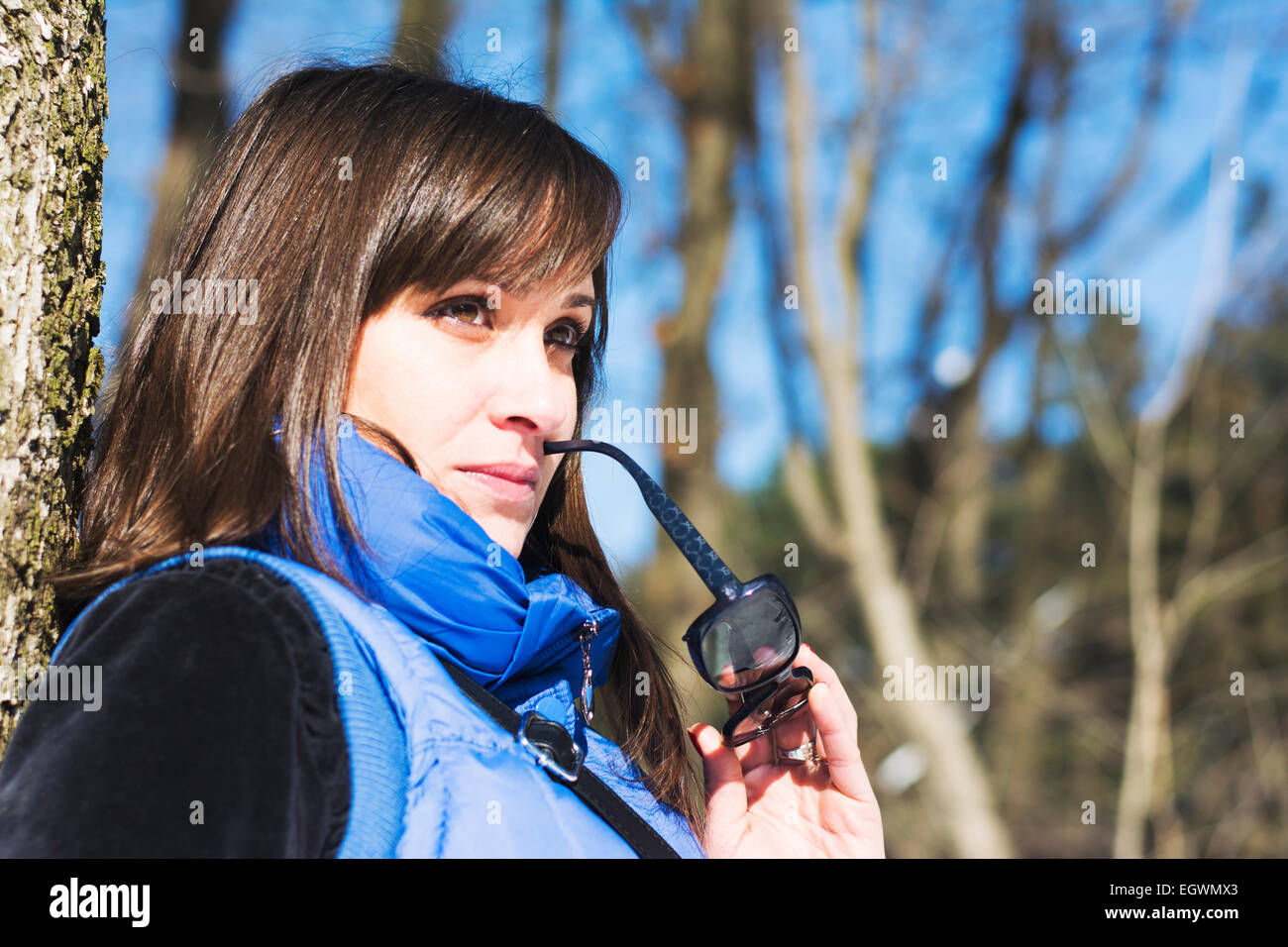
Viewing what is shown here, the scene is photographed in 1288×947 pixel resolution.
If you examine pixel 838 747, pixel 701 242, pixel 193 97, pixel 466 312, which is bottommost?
pixel 838 747

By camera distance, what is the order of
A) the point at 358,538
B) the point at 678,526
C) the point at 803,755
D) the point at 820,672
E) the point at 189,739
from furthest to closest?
the point at 803,755
the point at 820,672
the point at 678,526
the point at 358,538
the point at 189,739

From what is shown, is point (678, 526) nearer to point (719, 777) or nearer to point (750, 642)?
point (750, 642)

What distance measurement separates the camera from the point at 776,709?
1546 millimetres

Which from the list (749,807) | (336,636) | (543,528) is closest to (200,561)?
(336,636)

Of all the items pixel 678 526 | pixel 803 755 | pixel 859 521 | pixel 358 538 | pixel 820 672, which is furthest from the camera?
pixel 859 521

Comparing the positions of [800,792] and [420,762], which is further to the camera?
[800,792]

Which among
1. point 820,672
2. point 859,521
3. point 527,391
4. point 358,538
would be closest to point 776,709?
point 820,672

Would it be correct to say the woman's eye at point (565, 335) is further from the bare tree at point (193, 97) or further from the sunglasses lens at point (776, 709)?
the bare tree at point (193, 97)

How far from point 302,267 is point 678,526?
583 mm

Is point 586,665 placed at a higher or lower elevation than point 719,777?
higher

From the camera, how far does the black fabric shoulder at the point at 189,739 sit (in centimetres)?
81

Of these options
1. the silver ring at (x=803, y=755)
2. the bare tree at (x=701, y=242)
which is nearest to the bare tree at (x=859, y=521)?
the bare tree at (x=701, y=242)

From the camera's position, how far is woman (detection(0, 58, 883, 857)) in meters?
0.86

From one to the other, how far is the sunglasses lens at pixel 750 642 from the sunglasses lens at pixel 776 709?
13 cm
